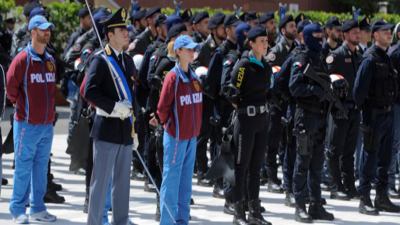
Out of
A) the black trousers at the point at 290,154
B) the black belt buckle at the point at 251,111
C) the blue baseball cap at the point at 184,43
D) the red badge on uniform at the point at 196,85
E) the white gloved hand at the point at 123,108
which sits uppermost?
the blue baseball cap at the point at 184,43

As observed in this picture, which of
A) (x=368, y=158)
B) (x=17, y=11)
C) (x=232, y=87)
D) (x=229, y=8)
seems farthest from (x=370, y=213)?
(x=229, y=8)

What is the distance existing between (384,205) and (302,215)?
1.38 metres

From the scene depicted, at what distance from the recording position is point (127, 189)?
838cm

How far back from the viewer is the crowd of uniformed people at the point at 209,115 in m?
8.33

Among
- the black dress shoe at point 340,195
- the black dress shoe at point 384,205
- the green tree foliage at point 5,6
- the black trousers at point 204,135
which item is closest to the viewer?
the black dress shoe at point 384,205

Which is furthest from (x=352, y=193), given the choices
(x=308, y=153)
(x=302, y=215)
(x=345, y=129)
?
(x=308, y=153)

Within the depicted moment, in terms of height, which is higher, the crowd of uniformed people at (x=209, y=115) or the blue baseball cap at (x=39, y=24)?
the blue baseball cap at (x=39, y=24)

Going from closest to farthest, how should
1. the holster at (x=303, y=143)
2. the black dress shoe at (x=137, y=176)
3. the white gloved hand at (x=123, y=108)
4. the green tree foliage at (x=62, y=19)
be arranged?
the white gloved hand at (x=123, y=108) < the holster at (x=303, y=143) < the black dress shoe at (x=137, y=176) < the green tree foliage at (x=62, y=19)

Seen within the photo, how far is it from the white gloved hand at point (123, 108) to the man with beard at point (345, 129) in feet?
13.5

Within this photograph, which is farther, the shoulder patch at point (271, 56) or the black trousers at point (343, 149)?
the shoulder patch at point (271, 56)

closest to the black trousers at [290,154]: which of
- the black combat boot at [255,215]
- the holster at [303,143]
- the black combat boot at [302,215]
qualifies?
the holster at [303,143]

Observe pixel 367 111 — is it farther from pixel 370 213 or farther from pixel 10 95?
pixel 10 95

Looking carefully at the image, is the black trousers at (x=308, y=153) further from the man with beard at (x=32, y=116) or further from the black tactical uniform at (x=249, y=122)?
the man with beard at (x=32, y=116)

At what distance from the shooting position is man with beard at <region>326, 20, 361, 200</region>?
11.7 metres
